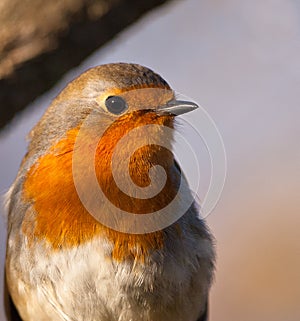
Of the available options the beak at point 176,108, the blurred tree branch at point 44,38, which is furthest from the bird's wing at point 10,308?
the beak at point 176,108

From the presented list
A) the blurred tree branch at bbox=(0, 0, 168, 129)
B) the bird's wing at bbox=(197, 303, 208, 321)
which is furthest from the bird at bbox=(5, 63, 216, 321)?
the bird's wing at bbox=(197, 303, 208, 321)

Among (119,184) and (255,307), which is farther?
(255,307)

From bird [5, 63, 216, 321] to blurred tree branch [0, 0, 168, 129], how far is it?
0.97 ft

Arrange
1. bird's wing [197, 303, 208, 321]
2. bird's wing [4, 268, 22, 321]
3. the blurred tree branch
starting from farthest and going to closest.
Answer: bird's wing [197, 303, 208, 321]
bird's wing [4, 268, 22, 321]
the blurred tree branch

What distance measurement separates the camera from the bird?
4.10m

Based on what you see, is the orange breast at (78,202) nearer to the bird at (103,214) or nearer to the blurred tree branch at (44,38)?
the bird at (103,214)

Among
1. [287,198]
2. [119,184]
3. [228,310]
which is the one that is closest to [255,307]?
[228,310]

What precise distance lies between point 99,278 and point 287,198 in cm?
284

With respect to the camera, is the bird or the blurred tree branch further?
the bird

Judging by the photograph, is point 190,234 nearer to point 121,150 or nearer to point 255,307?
point 121,150

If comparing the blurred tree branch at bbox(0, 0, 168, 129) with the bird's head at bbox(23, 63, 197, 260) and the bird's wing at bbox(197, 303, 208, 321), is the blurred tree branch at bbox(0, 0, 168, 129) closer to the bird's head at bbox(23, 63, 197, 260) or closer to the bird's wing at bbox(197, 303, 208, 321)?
the bird's head at bbox(23, 63, 197, 260)

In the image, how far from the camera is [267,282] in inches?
267

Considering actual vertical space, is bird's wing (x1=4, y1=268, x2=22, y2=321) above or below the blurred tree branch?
below

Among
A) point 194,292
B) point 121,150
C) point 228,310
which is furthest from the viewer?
point 228,310
